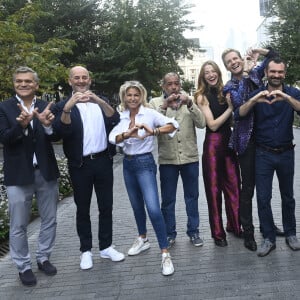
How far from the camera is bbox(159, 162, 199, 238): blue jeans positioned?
5020 mm

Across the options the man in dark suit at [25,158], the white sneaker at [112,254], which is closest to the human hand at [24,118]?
the man in dark suit at [25,158]

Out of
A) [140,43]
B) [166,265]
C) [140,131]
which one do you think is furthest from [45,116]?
[140,43]

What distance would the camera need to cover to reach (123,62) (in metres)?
24.1

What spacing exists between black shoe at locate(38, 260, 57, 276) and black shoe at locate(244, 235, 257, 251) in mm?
2080

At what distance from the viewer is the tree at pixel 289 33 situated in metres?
26.3

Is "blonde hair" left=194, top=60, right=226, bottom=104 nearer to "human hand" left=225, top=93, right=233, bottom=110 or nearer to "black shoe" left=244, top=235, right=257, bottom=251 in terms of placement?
"human hand" left=225, top=93, right=233, bottom=110

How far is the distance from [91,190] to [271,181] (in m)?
1.91

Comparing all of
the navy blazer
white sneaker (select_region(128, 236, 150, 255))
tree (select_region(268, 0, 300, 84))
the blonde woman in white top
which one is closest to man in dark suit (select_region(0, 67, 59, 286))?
the navy blazer

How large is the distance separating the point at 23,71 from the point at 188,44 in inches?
920

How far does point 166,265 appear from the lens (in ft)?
14.4

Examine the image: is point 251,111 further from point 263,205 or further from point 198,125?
point 263,205

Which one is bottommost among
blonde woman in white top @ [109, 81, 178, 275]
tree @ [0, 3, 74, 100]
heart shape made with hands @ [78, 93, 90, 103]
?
blonde woman in white top @ [109, 81, 178, 275]

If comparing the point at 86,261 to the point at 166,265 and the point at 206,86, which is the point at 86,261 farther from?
the point at 206,86

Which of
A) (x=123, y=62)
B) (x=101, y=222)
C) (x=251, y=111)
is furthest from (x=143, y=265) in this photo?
(x=123, y=62)
